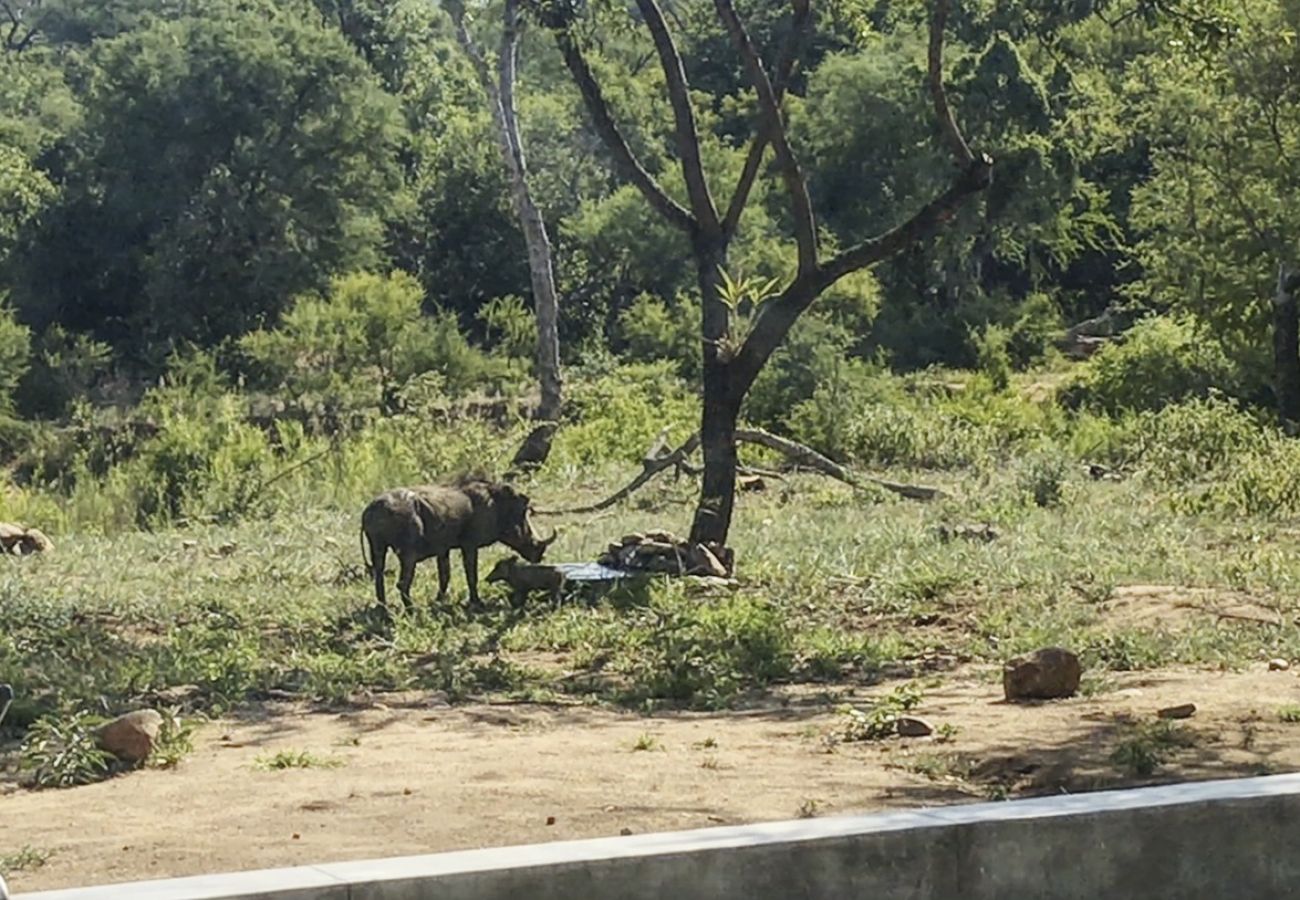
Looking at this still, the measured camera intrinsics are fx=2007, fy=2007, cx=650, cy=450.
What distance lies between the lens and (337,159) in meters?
36.9

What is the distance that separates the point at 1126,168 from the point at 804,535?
2533 cm

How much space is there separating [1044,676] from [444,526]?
4484 millimetres

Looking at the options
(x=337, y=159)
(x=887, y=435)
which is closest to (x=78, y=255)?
(x=337, y=159)

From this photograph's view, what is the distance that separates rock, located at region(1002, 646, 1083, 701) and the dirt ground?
0.35ft

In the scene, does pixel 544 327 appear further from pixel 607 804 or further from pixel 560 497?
pixel 607 804

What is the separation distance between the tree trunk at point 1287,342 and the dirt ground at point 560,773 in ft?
55.2

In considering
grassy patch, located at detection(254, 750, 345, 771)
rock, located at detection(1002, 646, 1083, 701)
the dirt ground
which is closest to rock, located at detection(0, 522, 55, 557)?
the dirt ground

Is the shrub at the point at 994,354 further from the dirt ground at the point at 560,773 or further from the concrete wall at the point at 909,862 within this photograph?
the concrete wall at the point at 909,862

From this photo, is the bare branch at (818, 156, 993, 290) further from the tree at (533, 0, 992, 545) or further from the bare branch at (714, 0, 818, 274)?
the bare branch at (714, 0, 818, 274)

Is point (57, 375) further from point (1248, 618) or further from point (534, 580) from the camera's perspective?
point (1248, 618)

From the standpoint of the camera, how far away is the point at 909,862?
6.04 meters

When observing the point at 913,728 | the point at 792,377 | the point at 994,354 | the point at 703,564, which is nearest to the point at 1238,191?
the point at 792,377

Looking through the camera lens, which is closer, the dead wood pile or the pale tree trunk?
the dead wood pile

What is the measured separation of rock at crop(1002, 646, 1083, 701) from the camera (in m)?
9.34
